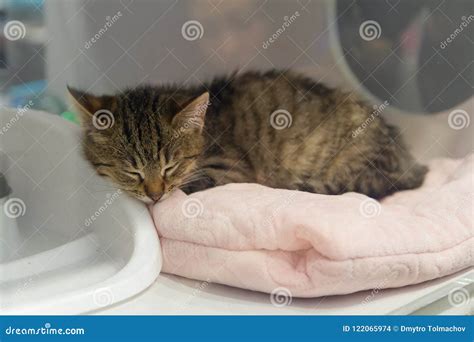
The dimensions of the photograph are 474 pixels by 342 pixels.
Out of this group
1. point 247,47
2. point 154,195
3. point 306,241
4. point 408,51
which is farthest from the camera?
point 408,51

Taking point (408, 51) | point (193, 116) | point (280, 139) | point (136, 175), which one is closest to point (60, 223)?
point (136, 175)

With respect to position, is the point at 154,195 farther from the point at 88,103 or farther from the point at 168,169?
the point at 88,103

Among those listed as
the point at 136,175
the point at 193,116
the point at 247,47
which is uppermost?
the point at 247,47

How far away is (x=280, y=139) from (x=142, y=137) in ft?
1.25

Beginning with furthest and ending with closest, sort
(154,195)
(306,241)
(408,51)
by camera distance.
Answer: (408,51) < (154,195) < (306,241)

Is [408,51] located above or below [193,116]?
above

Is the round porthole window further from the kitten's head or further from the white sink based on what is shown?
the white sink

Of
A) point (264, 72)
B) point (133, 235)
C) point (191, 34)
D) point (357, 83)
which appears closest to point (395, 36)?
point (357, 83)

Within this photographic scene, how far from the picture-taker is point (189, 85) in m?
1.43

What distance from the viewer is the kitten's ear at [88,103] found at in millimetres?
1298

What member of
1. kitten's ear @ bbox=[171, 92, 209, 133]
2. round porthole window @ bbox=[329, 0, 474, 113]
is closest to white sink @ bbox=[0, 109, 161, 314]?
kitten's ear @ bbox=[171, 92, 209, 133]

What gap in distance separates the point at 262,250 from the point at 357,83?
65 cm

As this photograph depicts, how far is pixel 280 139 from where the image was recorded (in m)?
1.50
